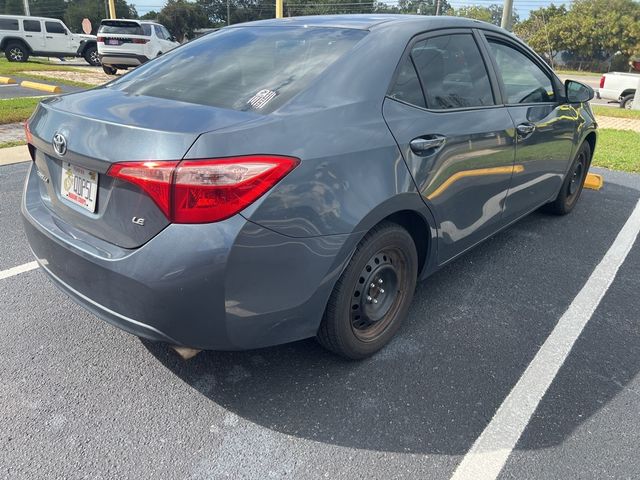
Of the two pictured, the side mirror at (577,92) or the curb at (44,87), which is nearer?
the side mirror at (577,92)

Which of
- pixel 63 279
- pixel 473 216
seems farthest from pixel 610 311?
pixel 63 279

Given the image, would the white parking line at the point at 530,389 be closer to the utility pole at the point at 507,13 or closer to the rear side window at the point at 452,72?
the rear side window at the point at 452,72

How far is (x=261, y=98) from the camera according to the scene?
2.20 meters

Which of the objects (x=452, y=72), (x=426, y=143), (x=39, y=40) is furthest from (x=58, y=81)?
(x=426, y=143)

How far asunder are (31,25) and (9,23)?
0.80 metres

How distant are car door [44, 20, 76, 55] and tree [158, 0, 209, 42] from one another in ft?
125

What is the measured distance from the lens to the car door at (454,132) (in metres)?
2.54

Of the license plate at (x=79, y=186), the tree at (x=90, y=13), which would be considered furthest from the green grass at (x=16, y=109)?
the tree at (x=90, y=13)

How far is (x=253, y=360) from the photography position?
262 cm

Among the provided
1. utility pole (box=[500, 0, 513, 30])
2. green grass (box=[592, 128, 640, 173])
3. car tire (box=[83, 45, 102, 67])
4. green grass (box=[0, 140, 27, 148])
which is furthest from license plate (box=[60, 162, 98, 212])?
car tire (box=[83, 45, 102, 67])

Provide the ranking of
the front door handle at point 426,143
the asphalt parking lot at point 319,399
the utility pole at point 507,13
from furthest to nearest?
the utility pole at point 507,13, the front door handle at point 426,143, the asphalt parking lot at point 319,399

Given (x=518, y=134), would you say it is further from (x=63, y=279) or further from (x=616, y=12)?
(x=616, y=12)

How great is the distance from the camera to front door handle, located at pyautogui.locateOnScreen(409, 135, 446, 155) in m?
2.49

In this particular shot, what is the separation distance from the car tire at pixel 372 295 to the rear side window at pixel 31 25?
968 inches
